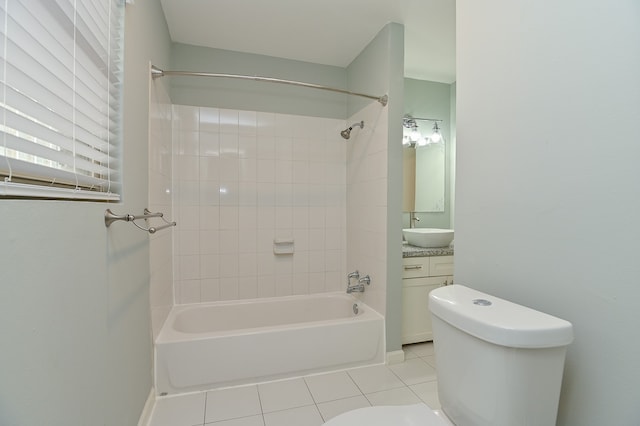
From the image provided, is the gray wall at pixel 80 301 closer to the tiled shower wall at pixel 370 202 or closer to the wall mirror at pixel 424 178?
the tiled shower wall at pixel 370 202

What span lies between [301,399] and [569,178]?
1.73 m

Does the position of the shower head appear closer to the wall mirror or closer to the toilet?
the wall mirror

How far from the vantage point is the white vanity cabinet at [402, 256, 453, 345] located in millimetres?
2258

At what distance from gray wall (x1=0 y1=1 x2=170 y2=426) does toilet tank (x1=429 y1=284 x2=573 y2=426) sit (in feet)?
3.62

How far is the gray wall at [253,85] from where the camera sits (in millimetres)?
2336

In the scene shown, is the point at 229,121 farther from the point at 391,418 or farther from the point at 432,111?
the point at 391,418

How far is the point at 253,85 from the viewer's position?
249 centimetres

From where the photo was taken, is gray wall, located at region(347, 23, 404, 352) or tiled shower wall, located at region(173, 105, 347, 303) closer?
gray wall, located at region(347, 23, 404, 352)

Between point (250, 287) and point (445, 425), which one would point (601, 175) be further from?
point (250, 287)

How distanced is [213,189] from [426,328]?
2190mm

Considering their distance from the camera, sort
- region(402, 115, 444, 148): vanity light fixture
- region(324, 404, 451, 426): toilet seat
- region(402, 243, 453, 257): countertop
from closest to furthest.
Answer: region(324, 404, 451, 426): toilet seat
region(402, 243, 453, 257): countertop
region(402, 115, 444, 148): vanity light fixture

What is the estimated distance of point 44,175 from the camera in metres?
0.68

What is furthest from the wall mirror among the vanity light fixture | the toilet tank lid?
the toilet tank lid

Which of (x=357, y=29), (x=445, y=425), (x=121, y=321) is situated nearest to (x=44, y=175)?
(x=121, y=321)
